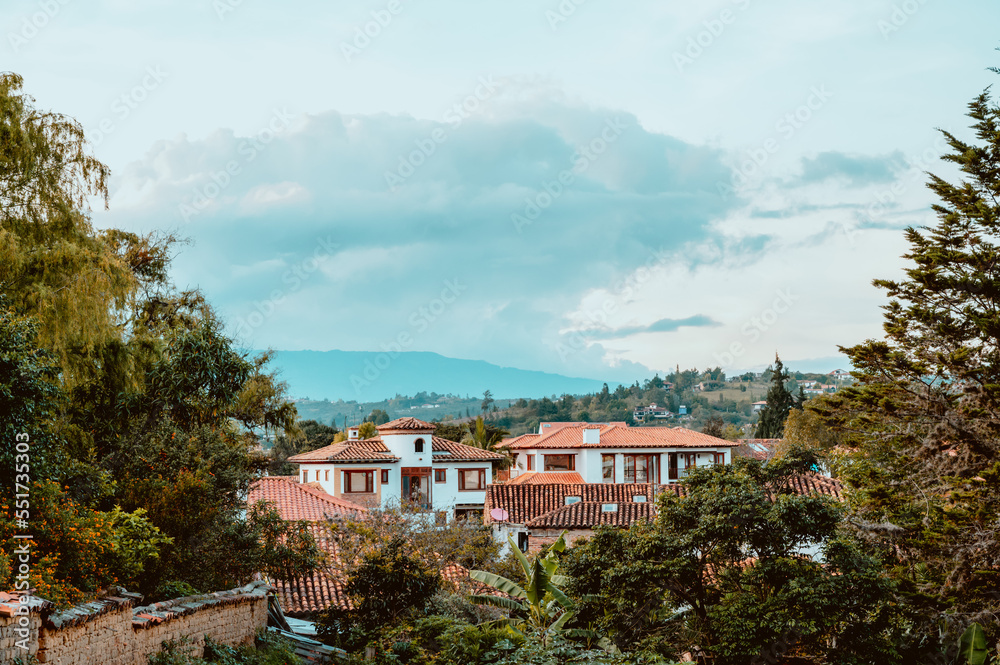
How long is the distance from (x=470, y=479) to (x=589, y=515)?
21.6 meters

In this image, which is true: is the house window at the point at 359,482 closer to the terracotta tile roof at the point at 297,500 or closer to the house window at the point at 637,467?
the terracotta tile roof at the point at 297,500

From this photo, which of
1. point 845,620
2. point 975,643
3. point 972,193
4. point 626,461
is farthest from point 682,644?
point 626,461

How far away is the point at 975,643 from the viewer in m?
14.5

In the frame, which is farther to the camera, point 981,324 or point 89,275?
point 981,324

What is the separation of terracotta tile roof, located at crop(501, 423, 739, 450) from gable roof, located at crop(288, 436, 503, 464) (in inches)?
224

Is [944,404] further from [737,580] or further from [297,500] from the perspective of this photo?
[297,500]

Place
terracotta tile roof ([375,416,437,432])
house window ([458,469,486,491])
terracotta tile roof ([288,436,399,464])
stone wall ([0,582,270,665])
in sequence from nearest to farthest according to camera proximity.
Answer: stone wall ([0,582,270,665])
terracotta tile roof ([288,436,399,464])
terracotta tile roof ([375,416,437,432])
house window ([458,469,486,491])

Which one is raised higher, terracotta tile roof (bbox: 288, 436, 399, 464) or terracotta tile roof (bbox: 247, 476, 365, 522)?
terracotta tile roof (bbox: 288, 436, 399, 464)

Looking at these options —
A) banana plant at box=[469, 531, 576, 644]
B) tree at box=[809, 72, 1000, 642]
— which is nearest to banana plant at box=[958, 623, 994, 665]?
tree at box=[809, 72, 1000, 642]

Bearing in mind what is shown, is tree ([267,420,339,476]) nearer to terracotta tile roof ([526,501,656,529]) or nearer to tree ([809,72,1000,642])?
terracotta tile roof ([526,501,656,529])

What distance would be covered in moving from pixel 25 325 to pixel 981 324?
721 inches

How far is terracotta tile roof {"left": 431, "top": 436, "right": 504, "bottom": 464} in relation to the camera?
48.4 meters

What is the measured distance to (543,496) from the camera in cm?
3428

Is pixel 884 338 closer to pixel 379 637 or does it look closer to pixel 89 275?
pixel 379 637
